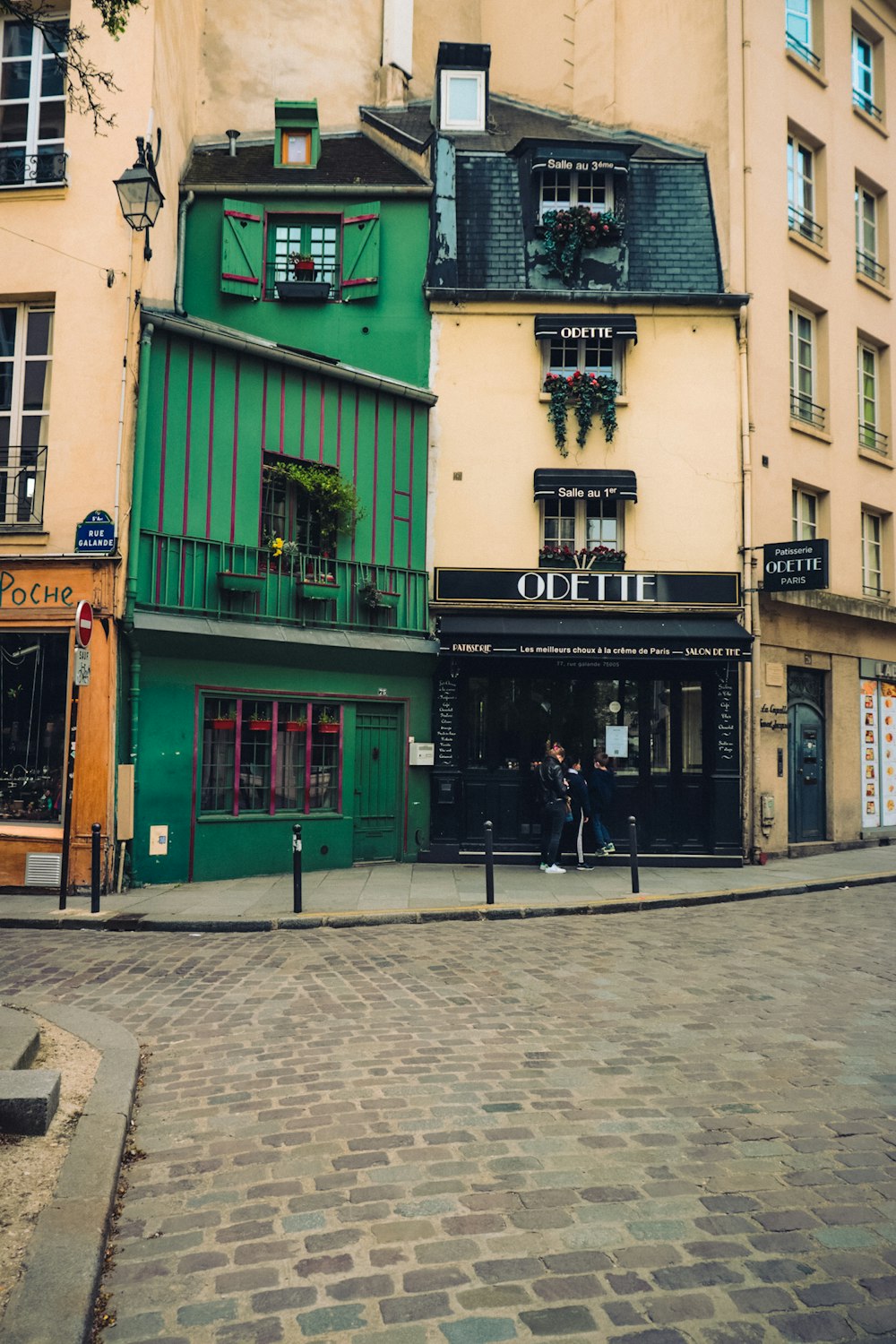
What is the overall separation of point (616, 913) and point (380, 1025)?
5720mm

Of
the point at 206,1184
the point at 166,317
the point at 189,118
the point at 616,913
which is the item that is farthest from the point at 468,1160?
the point at 189,118

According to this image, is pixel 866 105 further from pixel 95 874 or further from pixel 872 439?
pixel 95 874

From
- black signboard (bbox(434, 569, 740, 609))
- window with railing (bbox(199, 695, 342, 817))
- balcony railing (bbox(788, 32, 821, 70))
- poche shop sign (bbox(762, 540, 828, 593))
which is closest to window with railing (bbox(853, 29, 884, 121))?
balcony railing (bbox(788, 32, 821, 70))

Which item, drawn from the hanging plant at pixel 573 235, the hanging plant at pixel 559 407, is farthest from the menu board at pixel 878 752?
the hanging plant at pixel 573 235

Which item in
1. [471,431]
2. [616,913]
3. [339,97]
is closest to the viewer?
[616,913]

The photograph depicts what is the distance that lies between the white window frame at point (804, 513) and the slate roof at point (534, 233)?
3963 mm

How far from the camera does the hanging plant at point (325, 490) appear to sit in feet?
45.3

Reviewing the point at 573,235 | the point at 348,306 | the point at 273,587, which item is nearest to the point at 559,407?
the point at 573,235

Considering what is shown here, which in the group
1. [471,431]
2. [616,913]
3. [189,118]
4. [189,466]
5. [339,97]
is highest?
[339,97]

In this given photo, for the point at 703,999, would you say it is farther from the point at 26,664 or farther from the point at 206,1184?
the point at 26,664

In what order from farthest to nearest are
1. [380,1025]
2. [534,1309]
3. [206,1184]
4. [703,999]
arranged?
[703,999] < [380,1025] < [206,1184] < [534,1309]

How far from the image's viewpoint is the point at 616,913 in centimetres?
1129

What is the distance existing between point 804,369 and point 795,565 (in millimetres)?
4997

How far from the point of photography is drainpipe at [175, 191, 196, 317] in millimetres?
14680
